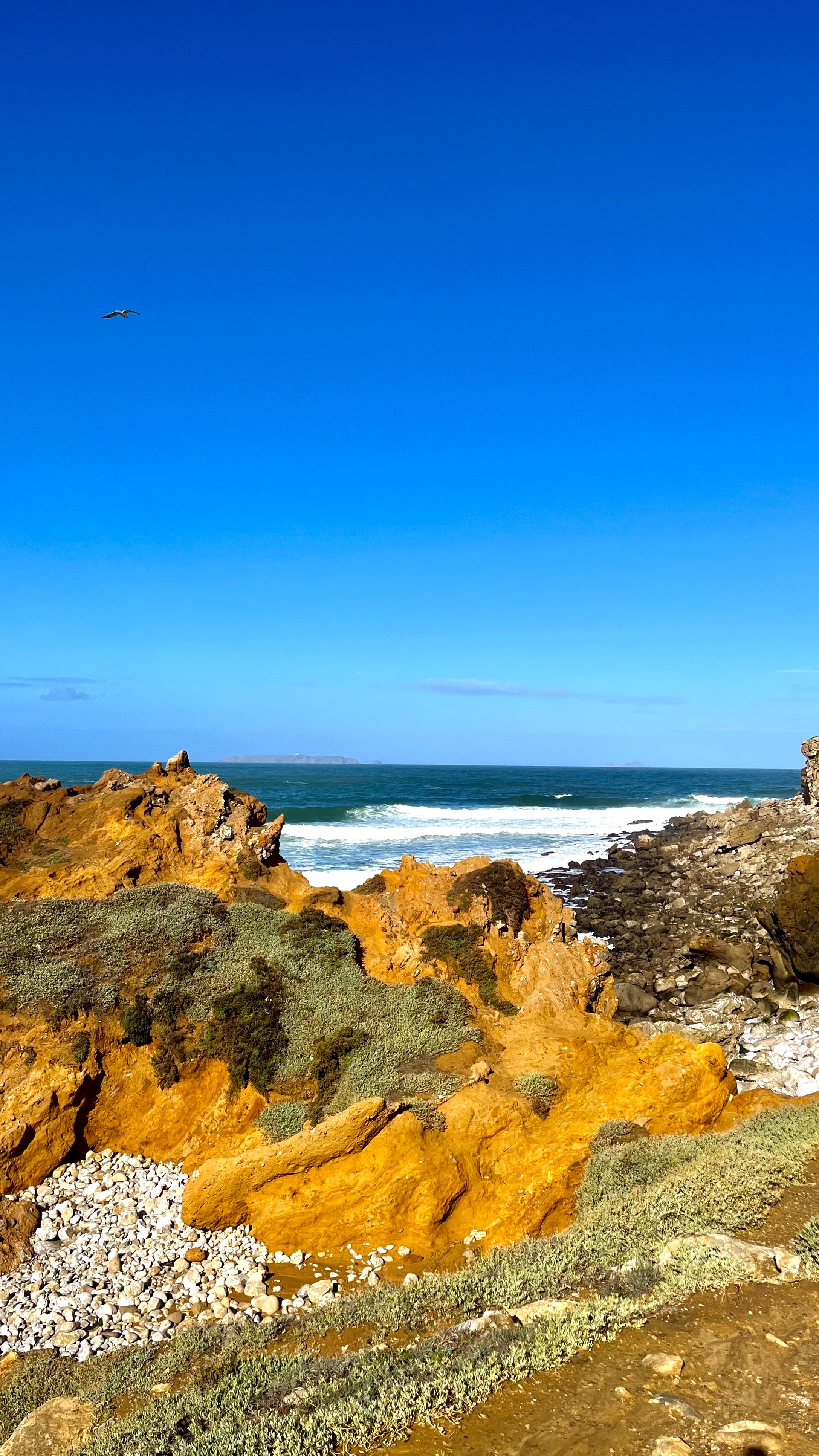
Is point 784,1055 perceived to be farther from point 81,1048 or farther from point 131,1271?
point 81,1048

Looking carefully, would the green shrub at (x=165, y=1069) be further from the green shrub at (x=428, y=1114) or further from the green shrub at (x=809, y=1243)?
the green shrub at (x=809, y=1243)

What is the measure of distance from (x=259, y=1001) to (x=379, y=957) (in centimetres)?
245

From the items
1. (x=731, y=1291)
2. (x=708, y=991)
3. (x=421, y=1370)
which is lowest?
(x=708, y=991)

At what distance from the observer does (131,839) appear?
55.8 ft

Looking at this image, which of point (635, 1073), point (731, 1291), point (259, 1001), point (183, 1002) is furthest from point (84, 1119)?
point (731, 1291)

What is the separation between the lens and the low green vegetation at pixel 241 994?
490 inches

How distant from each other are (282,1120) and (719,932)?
20130 millimetres

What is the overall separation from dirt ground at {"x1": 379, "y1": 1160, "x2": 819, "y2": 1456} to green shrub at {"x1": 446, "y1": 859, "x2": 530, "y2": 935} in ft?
29.9

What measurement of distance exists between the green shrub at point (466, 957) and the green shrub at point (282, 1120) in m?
3.56

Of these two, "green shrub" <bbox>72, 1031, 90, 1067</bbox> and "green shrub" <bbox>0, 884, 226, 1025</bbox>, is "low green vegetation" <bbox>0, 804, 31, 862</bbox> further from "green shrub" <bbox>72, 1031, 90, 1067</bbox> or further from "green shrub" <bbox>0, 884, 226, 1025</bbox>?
"green shrub" <bbox>72, 1031, 90, 1067</bbox>

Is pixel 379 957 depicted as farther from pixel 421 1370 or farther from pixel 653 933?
pixel 653 933

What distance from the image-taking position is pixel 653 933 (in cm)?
2816

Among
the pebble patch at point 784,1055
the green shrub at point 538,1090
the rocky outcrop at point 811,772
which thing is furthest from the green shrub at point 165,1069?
the rocky outcrop at point 811,772

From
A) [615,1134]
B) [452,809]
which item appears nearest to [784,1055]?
[615,1134]
